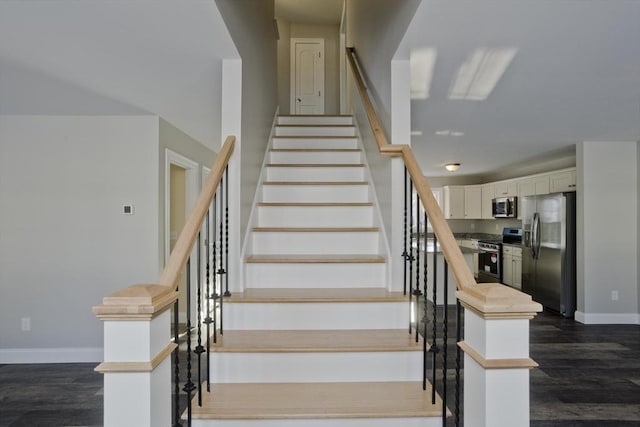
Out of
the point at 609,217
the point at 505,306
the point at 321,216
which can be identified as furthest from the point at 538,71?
the point at 609,217

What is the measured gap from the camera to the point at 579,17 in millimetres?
1721

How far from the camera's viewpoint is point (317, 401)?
1623mm

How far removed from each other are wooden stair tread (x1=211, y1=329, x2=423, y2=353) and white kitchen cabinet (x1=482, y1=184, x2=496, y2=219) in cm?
619

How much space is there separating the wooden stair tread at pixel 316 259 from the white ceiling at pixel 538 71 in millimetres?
1334

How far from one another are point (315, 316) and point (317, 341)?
0.64 ft

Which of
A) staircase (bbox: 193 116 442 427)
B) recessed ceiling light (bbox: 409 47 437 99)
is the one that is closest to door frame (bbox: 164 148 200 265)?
staircase (bbox: 193 116 442 427)

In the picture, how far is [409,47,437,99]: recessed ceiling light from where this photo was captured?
217 centimetres

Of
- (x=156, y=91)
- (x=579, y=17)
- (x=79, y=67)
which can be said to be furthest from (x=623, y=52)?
(x=79, y=67)

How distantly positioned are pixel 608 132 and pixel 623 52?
2422 mm

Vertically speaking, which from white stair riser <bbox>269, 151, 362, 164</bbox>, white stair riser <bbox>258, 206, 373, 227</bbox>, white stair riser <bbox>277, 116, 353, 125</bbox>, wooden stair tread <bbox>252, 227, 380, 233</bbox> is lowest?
wooden stair tread <bbox>252, 227, 380, 233</bbox>

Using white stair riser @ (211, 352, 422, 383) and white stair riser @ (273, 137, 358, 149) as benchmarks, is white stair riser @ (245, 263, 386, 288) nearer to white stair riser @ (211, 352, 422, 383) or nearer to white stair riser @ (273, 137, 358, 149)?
white stair riser @ (211, 352, 422, 383)

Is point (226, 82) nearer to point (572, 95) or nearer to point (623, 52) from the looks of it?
point (623, 52)

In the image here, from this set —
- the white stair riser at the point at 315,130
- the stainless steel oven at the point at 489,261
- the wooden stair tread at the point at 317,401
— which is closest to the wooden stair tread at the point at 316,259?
the wooden stair tread at the point at 317,401

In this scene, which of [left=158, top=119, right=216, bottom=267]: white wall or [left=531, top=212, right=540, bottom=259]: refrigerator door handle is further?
[left=531, top=212, right=540, bottom=259]: refrigerator door handle
